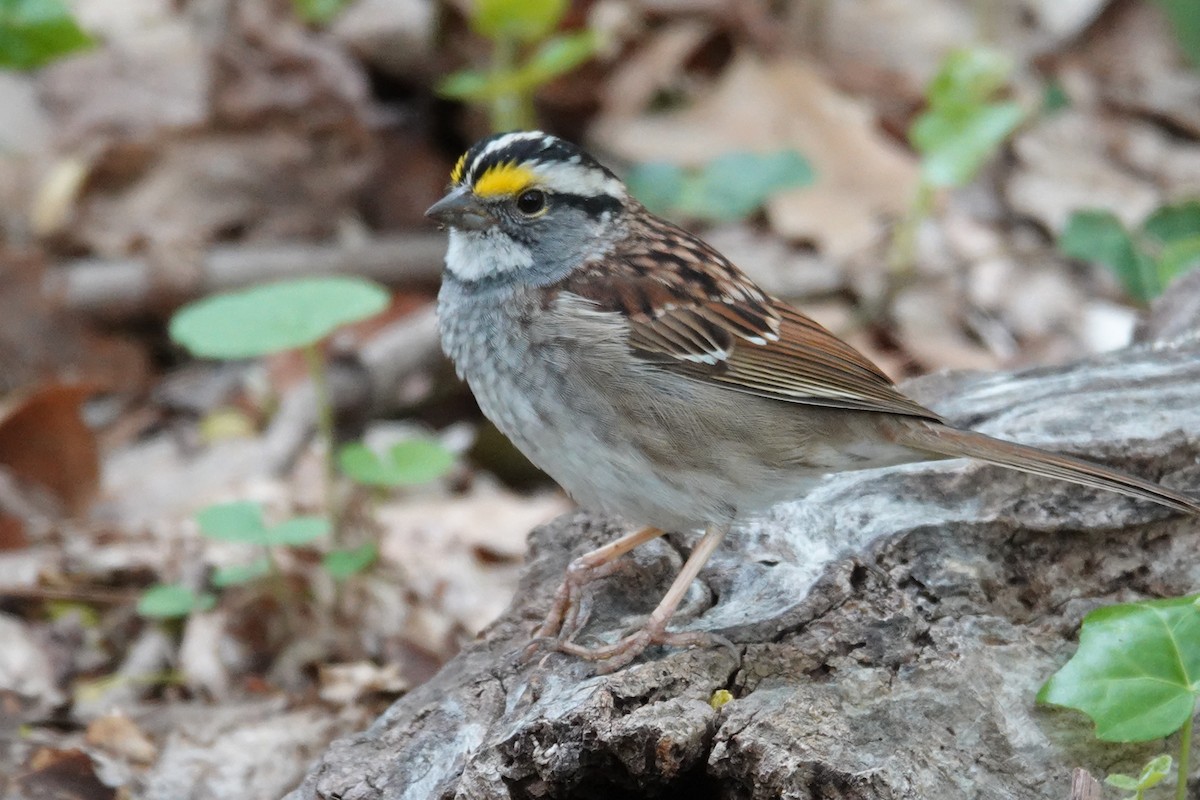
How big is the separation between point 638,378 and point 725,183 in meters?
2.96

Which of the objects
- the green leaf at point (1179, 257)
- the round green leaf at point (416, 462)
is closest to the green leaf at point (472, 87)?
the round green leaf at point (416, 462)

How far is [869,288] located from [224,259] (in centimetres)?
282

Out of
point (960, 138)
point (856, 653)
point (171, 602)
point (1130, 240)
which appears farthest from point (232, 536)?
point (1130, 240)

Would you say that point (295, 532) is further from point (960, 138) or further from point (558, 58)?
point (960, 138)

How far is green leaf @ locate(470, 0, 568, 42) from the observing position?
5.83m

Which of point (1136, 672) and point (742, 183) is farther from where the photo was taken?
point (742, 183)

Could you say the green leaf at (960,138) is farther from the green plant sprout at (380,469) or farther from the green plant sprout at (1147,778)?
the green plant sprout at (1147,778)

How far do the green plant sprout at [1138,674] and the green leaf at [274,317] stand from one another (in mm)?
2311

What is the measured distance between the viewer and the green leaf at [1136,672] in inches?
98.9

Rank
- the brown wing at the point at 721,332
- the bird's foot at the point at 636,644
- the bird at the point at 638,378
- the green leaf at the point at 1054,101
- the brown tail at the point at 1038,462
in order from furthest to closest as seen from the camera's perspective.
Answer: the green leaf at the point at 1054,101 → the brown wing at the point at 721,332 → the bird at the point at 638,378 → the brown tail at the point at 1038,462 → the bird's foot at the point at 636,644

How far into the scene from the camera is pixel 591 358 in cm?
319

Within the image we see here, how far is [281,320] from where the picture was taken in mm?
4219

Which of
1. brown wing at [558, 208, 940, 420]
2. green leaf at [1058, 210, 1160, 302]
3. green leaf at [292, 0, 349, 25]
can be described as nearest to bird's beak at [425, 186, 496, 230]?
brown wing at [558, 208, 940, 420]

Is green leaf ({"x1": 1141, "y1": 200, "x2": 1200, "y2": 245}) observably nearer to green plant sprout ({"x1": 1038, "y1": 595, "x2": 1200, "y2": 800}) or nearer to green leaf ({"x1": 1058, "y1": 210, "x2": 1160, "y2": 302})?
green leaf ({"x1": 1058, "y1": 210, "x2": 1160, "y2": 302})
